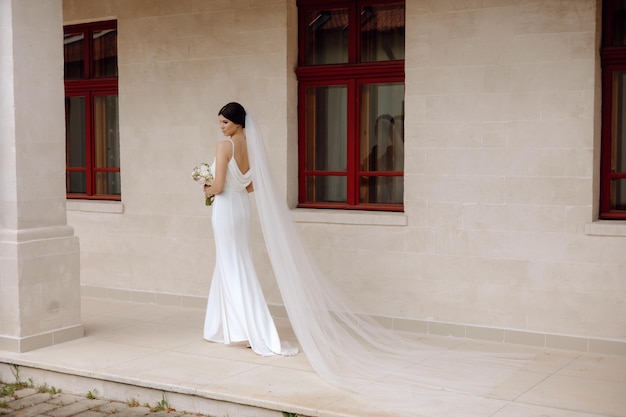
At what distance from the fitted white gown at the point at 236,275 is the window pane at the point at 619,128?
3.26 m

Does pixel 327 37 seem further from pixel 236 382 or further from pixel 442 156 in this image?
pixel 236 382

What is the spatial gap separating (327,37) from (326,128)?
37.2 inches

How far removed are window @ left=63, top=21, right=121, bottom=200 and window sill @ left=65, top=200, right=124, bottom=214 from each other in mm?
171

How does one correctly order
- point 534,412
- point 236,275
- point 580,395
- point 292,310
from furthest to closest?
1. point 236,275
2. point 292,310
3. point 580,395
4. point 534,412

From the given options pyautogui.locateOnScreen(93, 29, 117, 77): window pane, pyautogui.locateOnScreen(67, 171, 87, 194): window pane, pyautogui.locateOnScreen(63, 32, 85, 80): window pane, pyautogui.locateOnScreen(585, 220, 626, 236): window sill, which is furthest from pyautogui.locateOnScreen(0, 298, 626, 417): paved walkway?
pyautogui.locateOnScreen(63, 32, 85, 80): window pane

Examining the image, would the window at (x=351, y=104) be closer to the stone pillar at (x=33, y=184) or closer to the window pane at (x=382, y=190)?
the window pane at (x=382, y=190)

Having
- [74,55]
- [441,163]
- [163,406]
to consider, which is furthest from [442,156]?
[74,55]

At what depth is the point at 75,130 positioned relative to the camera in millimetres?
10688

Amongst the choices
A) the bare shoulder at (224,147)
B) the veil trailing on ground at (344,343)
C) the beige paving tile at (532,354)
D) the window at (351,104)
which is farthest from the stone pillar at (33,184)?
the beige paving tile at (532,354)

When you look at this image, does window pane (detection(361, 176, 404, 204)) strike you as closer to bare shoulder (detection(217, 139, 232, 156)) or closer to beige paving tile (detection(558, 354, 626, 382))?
bare shoulder (detection(217, 139, 232, 156))

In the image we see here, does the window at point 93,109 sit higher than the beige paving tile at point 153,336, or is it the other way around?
the window at point 93,109

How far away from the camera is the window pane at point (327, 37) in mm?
8648

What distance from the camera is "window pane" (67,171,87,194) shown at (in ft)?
34.6

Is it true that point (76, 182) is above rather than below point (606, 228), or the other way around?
above
